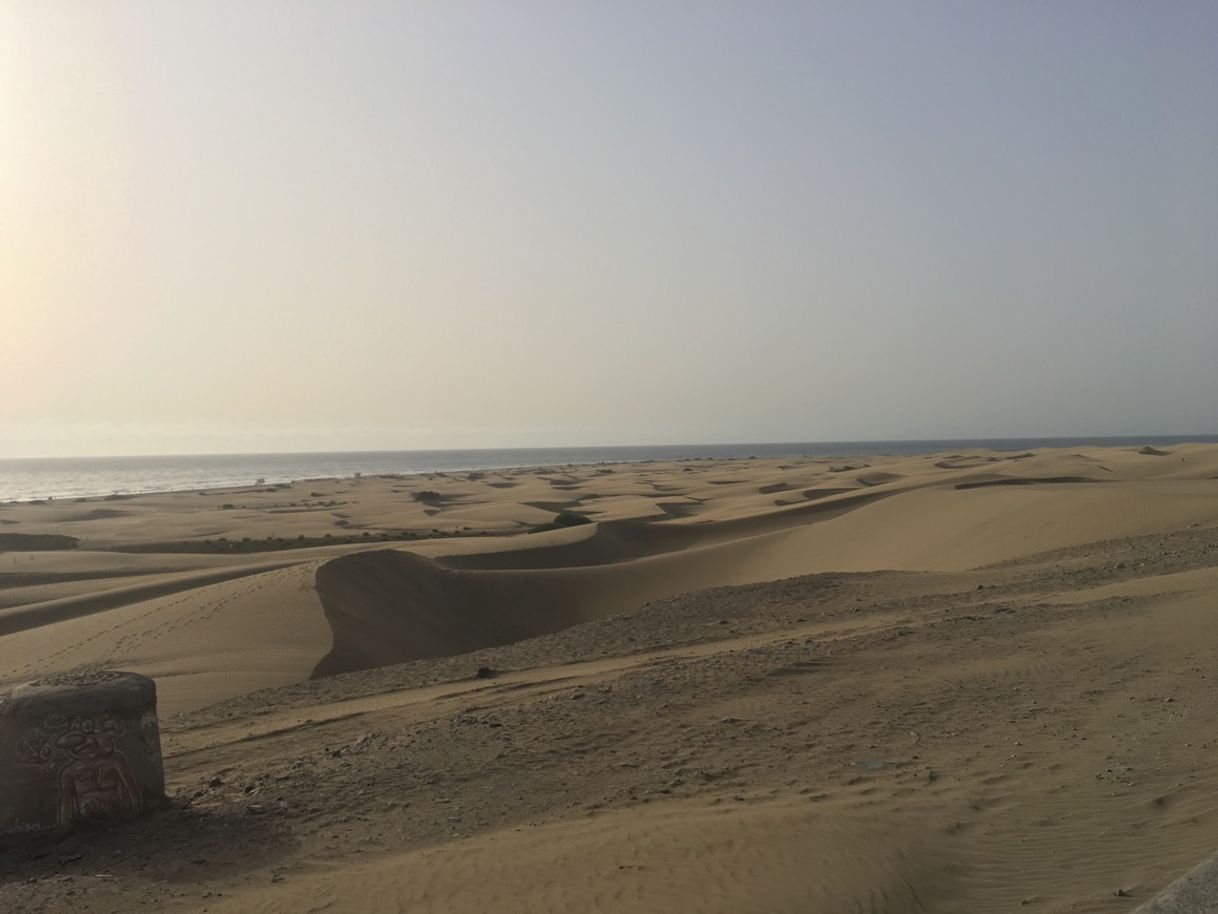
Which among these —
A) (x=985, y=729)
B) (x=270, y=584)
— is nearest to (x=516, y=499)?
(x=270, y=584)

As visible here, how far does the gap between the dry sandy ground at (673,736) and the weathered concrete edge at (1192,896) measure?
848mm

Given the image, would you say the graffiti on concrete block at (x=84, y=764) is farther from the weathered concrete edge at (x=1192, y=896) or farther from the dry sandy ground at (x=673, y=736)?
the weathered concrete edge at (x=1192, y=896)

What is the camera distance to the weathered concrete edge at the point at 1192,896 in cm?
383

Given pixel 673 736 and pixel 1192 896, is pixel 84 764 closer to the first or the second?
pixel 673 736

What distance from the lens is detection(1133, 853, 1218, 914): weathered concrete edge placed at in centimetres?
383

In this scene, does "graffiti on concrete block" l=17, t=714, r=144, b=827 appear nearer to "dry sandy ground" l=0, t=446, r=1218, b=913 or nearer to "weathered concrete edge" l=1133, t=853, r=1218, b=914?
"dry sandy ground" l=0, t=446, r=1218, b=913

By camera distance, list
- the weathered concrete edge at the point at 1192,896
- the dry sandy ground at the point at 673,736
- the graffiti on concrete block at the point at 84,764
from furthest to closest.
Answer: the graffiti on concrete block at the point at 84,764, the dry sandy ground at the point at 673,736, the weathered concrete edge at the point at 1192,896

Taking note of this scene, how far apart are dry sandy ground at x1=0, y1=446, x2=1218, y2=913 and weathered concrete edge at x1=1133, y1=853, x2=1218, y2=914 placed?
85 cm

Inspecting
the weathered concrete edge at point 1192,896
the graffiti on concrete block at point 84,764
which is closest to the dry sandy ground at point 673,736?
the graffiti on concrete block at point 84,764

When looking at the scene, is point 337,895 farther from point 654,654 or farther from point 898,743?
point 654,654

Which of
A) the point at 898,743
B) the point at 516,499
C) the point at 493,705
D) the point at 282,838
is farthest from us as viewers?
the point at 516,499

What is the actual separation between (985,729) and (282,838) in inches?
211

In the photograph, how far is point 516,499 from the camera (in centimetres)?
4806

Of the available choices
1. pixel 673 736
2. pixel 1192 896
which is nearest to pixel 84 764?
pixel 673 736
